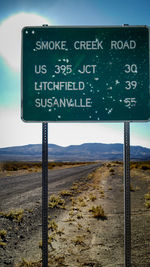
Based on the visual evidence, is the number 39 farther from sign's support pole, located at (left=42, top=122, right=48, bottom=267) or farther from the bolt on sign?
sign's support pole, located at (left=42, top=122, right=48, bottom=267)

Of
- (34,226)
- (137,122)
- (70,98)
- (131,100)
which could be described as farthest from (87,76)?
(34,226)

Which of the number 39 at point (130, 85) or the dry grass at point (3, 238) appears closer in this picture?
the number 39 at point (130, 85)

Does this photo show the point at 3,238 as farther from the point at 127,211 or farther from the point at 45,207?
the point at 127,211

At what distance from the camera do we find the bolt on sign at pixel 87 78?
9.29 feet

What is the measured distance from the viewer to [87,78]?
112 inches

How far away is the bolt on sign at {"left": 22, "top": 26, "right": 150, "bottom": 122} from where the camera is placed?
2832 millimetres

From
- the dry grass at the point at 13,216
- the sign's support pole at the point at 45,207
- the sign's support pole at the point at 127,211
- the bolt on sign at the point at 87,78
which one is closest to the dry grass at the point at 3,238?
the dry grass at the point at 13,216

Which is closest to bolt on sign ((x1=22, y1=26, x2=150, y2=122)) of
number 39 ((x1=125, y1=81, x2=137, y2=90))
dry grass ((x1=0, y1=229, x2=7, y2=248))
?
number 39 ((x1=125, y1=81, x2=137, y2=90))

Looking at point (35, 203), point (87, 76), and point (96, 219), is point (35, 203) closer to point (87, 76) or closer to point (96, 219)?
point (96, 219)

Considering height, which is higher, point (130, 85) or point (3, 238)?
point (130, 85)

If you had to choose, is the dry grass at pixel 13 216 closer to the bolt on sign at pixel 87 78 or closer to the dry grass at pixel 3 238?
the dry grass at pixel 3 238

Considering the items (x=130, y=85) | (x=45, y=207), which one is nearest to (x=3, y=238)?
(x=45, y=207)

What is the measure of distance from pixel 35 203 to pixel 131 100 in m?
9.33

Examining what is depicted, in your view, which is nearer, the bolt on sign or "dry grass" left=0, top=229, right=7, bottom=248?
the bolt on sign
